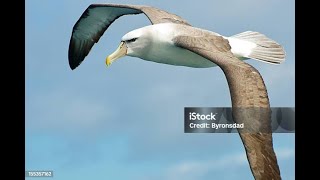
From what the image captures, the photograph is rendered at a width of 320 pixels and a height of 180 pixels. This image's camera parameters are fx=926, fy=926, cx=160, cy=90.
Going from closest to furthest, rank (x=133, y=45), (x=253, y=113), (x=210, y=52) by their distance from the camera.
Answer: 1. (x=253, y=113)
2. (x=210, y=52)
3. (x=133, y=45)

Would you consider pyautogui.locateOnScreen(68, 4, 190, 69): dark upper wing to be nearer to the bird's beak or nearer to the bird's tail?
the bird's beak

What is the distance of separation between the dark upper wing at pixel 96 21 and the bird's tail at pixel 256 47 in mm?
456

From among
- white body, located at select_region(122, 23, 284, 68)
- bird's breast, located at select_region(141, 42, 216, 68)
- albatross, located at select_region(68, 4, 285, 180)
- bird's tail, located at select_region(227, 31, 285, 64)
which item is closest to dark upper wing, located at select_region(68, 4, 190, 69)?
albatross, located at select_region(68, 4, 285, 180)

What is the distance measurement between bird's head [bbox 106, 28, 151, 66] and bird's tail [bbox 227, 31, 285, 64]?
0.67m

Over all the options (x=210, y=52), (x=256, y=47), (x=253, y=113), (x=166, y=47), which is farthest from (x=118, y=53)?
(x=253, y=113)

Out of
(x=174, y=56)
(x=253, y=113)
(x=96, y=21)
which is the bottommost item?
(x=253, y=113)

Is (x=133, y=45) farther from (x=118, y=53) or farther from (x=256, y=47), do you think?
(x=256, y=47)

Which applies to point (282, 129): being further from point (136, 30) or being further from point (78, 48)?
point (78, 48)

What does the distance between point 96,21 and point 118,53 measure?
0.70m

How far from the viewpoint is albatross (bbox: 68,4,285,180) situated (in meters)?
6.46

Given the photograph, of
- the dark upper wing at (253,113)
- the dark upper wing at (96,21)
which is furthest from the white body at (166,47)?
the dark upper wing at (253,113)

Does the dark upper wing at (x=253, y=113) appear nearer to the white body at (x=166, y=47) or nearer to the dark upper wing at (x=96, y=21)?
the white body at (x=166, y=47)

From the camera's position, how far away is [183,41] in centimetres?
714

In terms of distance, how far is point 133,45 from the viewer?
738cm
